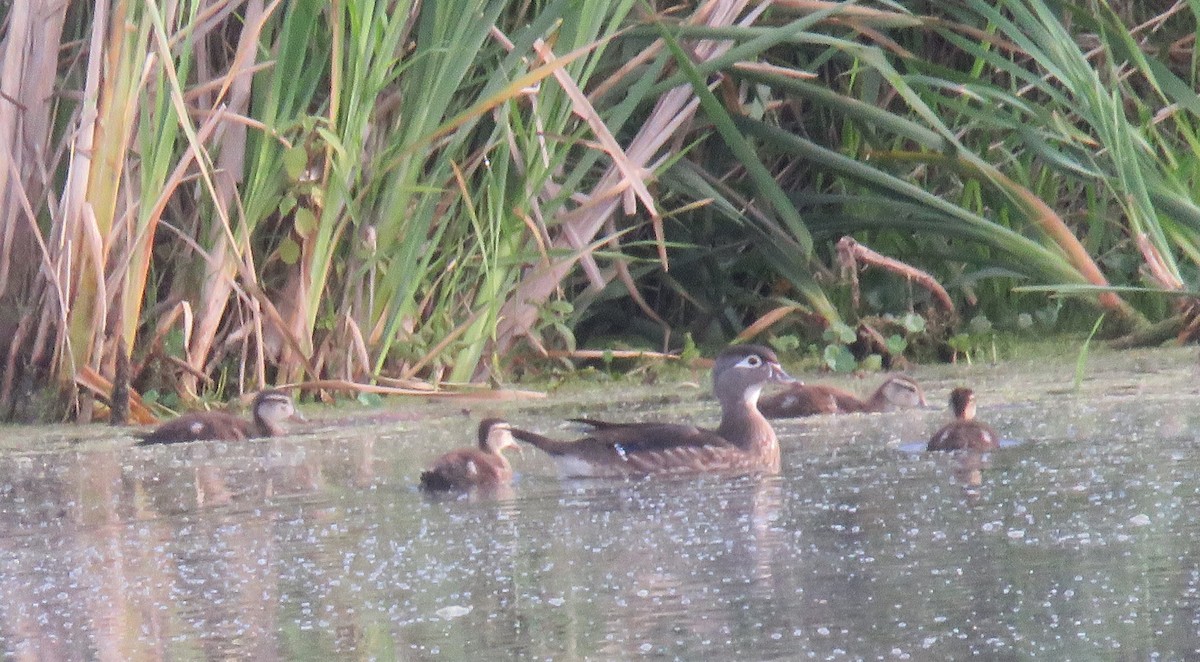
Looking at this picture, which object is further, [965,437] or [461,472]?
[965,437]

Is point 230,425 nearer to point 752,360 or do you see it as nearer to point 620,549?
point 752,360

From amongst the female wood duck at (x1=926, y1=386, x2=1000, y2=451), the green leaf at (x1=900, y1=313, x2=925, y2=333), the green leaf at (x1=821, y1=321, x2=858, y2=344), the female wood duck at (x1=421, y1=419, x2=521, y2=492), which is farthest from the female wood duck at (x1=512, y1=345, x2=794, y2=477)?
the green leaf at (x1=900, y1=313, x2=925, y2=333)

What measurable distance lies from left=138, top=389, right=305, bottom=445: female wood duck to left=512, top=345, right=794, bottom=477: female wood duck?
32.1 inches

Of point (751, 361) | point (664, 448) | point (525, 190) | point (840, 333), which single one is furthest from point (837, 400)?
point (664, 448)

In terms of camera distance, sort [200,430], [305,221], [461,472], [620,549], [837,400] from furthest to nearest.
Result: [837,400] → [305,221] → [200,430] → [461,472] → [620,549]

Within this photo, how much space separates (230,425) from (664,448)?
134 centimetres

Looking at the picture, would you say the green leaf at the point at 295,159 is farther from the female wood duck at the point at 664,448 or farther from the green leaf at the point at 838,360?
the green leaf at the point at 838,360

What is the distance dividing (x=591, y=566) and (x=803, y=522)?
0.57 meters

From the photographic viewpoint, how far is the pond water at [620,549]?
Answer: 3119 millimetres

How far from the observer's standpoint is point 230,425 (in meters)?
5.77

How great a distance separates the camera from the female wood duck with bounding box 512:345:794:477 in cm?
502

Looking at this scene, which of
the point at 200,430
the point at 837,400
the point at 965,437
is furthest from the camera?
the point at 837,400

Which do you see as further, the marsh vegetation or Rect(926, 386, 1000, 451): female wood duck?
the marsh vegetation

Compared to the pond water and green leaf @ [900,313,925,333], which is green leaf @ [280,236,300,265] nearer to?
the pond water
